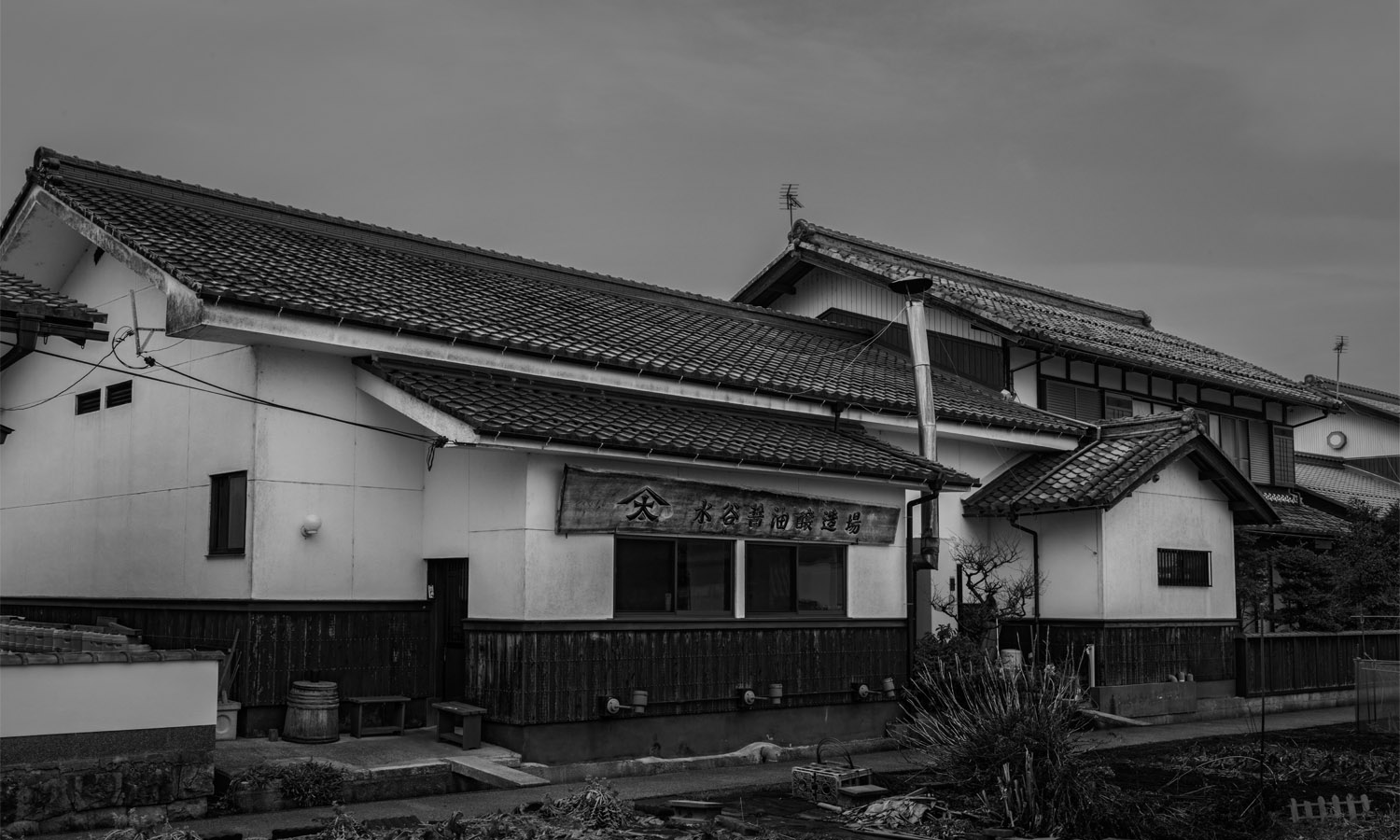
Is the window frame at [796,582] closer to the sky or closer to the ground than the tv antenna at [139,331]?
closer to the ground

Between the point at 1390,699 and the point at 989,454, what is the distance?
254 inches

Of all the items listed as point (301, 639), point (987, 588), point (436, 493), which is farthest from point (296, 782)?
point (987, 588)

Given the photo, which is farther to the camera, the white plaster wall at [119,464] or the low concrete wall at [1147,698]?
the low concrete wall at [1147,698]

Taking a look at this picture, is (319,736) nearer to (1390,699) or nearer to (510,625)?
(510,625)

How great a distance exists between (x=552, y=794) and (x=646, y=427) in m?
4.23

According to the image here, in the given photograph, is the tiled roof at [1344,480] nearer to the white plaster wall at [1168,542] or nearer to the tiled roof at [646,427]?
the white plaster wall at [1168,542]

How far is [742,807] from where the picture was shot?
1164 cm

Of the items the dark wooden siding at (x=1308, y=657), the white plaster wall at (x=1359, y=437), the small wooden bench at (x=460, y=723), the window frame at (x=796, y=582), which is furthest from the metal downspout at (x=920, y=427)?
the white plaster wall at (x=1359, y=437)

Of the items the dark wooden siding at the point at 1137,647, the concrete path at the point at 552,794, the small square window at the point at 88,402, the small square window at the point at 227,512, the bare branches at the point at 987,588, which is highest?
the small square window at the point at 88,402

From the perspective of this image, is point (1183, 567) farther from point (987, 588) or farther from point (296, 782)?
point (296, 782)

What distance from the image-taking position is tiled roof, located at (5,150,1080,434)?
1377 centimetres

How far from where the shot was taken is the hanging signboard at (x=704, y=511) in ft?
44.2

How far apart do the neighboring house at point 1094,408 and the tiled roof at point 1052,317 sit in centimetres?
4

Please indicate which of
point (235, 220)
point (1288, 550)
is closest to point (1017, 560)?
point (1288, 550)
